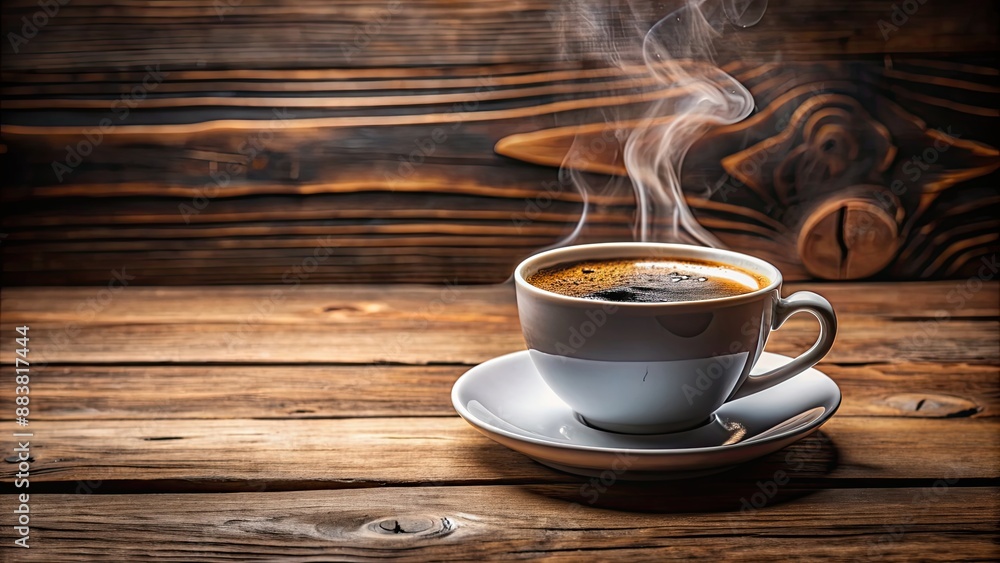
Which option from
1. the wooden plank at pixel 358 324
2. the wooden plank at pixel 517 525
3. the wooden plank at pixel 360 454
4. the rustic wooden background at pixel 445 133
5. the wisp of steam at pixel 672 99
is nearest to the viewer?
the wooden plank at pixel 517 525

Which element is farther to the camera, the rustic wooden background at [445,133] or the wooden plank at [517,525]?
the rustic wooden background at [445,133]

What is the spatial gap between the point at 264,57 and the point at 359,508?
3.21 feet

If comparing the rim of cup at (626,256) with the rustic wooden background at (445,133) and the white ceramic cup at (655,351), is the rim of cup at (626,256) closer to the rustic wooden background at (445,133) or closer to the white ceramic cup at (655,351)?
the white ceramic cup at (655,351)

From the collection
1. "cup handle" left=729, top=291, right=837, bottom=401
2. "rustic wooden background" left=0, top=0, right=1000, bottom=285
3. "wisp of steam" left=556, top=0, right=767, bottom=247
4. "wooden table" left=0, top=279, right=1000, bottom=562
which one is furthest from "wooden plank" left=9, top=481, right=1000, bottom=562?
"rustic wooden background" left=0, top=0, right=1000, bottom=285

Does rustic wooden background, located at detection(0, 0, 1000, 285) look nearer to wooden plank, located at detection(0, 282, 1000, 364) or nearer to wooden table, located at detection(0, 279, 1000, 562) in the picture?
wooden plank, located at detection(0, 282, 1000, 364)

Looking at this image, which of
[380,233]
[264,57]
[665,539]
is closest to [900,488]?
[665,539]

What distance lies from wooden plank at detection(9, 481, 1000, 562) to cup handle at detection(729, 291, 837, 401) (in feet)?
0.38

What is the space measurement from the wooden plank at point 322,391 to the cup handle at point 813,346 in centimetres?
14

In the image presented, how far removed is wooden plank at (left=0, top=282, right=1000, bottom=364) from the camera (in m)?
1.08

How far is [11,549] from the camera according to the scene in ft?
2.05

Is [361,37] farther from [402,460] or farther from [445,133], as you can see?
[402,460]

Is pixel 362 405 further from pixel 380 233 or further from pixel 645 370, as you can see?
pixel 380 233

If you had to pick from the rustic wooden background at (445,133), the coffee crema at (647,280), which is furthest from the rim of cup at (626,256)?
the rustic wooden background at (445,133)

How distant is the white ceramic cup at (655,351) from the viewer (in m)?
0.70
